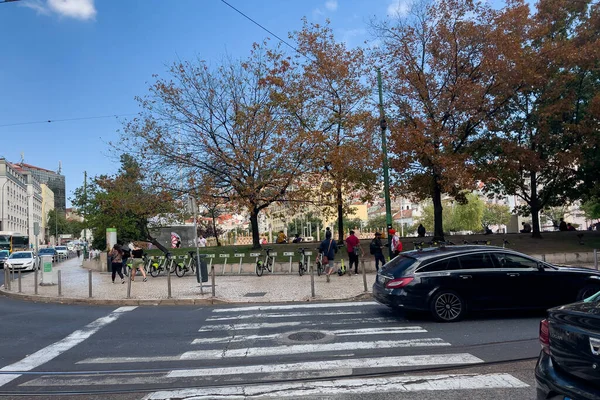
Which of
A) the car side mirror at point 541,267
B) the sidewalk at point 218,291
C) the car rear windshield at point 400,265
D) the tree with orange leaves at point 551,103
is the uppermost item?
the tree with orange leaves at point 551,103

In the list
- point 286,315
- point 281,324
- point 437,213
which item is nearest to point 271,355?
point 281,324

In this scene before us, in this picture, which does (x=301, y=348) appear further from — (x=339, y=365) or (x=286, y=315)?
(x=286, y=315)

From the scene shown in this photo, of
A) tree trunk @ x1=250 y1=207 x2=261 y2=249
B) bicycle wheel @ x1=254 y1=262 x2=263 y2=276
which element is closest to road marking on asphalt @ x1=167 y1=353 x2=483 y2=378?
bicycle wheel @ x1=254 y1=262 x2=263 y2=276

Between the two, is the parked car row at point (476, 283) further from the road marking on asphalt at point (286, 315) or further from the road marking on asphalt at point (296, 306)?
the road marking on asphalt at point (296, 306)

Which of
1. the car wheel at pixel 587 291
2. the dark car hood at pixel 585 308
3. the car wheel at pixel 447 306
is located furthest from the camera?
the car wheel at pixel 587 291

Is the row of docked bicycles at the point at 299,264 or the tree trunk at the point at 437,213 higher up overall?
the tree trunk at the point at 437,213

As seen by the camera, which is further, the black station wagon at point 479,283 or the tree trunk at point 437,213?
the tree trunk at point 437,213

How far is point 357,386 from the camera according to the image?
5699 mm

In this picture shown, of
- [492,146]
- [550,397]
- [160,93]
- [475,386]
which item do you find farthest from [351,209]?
[550,397]

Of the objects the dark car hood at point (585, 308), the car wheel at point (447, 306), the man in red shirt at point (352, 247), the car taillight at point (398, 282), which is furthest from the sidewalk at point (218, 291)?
the dark car hood at point (585, 308)

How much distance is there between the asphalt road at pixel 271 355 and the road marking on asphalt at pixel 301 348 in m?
0.02

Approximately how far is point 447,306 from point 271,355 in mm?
3891

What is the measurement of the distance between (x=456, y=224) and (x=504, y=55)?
52163 millimetres

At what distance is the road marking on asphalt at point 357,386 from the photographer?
5520 mm
